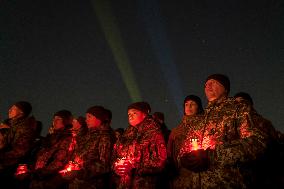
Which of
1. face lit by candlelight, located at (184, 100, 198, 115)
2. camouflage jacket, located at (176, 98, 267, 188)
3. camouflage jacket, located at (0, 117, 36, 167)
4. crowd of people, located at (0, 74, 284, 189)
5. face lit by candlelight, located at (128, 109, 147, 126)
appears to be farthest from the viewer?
camouflage jacket, located at (0, 117, 36, 167)

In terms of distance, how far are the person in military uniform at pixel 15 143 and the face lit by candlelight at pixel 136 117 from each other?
278 centimetres

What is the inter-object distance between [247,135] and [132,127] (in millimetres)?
3000

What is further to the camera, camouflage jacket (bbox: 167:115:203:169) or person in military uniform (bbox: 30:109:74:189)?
person in military uniform (bbox: 30:109:74:189)

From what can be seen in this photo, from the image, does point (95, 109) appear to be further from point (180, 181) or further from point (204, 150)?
point (204, 150)

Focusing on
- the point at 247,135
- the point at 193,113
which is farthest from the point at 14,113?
the point at 247,135

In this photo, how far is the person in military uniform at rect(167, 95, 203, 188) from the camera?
5.44m

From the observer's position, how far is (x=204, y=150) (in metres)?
3.24

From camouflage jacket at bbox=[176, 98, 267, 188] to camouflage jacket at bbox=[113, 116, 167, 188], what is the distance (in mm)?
1339

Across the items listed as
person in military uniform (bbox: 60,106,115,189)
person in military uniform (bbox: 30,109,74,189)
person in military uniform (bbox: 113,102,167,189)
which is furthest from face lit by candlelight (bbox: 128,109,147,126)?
person in military uniform (bbox: 30,109,74,189)

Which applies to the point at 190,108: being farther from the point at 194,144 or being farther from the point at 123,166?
the point at 194,144

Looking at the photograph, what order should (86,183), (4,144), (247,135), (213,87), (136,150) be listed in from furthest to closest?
(4,144) → (86,183) → (136,150) → (213,87) → (247,135)

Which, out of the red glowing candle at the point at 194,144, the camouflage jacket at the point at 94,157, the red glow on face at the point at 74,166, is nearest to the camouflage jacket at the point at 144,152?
the camouflage jacket at the point at 94,157

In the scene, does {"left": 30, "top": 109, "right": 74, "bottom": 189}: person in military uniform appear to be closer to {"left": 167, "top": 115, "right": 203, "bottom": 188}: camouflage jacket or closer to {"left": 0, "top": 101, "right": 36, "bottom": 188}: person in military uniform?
{"left": 0, "top": 101, "right": 36, "bottom": 188}: person in military uniform

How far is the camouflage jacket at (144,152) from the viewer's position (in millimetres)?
4945
